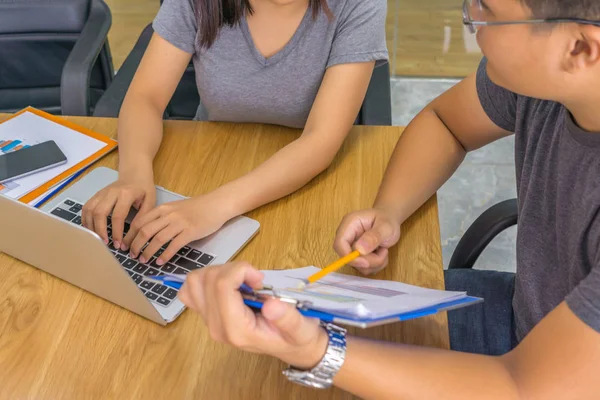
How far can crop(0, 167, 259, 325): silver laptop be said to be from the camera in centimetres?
91

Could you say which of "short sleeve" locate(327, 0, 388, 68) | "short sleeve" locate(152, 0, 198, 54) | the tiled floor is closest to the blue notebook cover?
"short sleeve" locate(327, 0, 388, 68)

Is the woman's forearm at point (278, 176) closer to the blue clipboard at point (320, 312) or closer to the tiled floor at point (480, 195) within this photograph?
the blue clipboard at point (320, 312)

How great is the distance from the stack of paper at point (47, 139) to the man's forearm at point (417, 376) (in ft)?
2.32

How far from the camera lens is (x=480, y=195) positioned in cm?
254

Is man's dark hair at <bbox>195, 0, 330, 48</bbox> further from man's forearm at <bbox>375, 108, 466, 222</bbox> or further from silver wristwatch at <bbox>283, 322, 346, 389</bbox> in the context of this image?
silver wristwatch at <bbox>283, 322, 346, 389</bbox>

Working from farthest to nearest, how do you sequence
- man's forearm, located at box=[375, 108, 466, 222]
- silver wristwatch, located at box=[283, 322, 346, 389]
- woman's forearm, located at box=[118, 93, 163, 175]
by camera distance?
woman's forearm, located at box=[118, 93, 163, 175] < man's forearm, located at box=[375, 108, 466, 222] < silver wristwatch, located at box=[283, 322, 346, 389]

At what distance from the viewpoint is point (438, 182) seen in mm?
1211

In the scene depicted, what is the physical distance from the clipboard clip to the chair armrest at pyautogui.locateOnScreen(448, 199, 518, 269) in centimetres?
68

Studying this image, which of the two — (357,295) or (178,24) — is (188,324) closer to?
(357,295)

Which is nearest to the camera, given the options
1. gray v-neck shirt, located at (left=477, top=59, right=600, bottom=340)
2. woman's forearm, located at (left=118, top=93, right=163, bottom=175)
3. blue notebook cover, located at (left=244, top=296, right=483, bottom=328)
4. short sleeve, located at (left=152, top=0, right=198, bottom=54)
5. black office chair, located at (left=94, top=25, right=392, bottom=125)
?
blue notebook cover, located at (left=244, top=296, right=483, bottom=328)

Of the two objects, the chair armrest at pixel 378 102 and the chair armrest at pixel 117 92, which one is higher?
the chair armrest at pixel 117 92

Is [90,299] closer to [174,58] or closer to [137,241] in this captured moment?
[137,241]

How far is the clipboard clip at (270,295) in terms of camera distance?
705mm

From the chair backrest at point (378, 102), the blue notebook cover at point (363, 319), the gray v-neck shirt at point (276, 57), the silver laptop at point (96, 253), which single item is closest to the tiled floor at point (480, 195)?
the chair backrest at point (378, 102)
